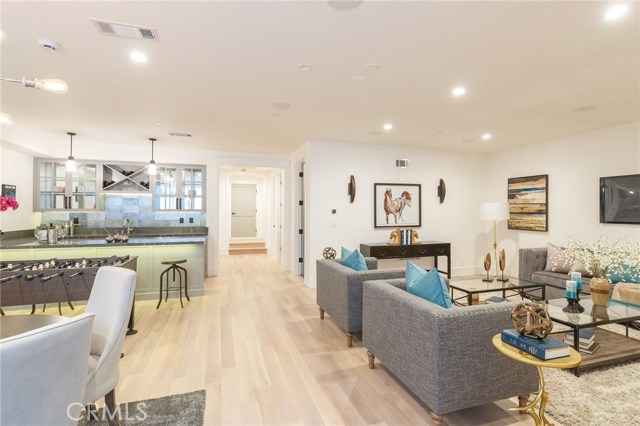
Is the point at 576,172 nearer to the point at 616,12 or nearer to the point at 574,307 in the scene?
the point at 574,307

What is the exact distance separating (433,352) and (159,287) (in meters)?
4.37

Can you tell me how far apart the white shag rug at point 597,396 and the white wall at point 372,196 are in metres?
3.70

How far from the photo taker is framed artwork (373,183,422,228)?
19.9 ft

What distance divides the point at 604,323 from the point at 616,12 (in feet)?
7.94

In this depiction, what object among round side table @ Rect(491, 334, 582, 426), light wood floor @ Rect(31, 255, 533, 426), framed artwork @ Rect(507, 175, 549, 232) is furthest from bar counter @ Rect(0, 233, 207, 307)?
framed artwork @ Rect(507, 175, 549, 232)

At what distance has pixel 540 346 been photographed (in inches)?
63.1

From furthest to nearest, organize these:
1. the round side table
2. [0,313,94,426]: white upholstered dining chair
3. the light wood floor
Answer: the light wood floor < the round side table < [0,313,94,426]: white upholstered dining chair

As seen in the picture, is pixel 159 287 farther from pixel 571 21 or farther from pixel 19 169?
pixel 571 21

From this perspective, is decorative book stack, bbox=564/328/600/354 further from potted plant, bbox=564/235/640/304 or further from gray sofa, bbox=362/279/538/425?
gray sofa, bbox=362/279/538/425

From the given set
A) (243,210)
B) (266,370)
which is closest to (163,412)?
(266,370)

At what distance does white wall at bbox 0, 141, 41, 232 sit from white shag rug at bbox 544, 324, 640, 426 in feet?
23.0

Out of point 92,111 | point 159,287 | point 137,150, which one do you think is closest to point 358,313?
point 159,287

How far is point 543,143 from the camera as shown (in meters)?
5.69

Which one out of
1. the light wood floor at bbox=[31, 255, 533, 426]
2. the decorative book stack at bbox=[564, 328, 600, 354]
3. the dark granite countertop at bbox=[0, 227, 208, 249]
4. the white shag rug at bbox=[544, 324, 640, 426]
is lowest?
the light wood floor at bbox=[31, 255, 533, 426]
